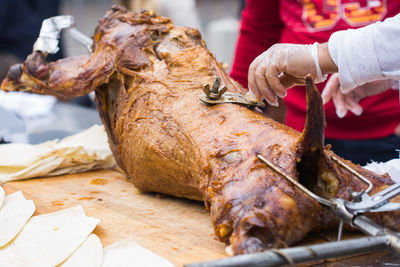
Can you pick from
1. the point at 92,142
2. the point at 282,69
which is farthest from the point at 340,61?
the point at 92,142

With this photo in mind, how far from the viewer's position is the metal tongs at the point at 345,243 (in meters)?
1.09

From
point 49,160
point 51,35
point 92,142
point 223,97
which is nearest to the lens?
point 223,97

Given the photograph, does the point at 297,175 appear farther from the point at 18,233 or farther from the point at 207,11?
the point at 207,11

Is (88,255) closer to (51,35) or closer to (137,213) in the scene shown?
(137,213)

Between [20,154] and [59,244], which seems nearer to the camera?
[59,244]

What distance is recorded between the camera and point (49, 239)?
1.60m

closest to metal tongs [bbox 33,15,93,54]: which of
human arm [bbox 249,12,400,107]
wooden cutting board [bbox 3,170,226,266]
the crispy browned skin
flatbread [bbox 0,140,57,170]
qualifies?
the crispy browned skin

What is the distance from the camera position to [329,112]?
2.77 metres

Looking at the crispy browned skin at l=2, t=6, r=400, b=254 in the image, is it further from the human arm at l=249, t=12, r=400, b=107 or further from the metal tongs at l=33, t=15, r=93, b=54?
the human arm at l=249, t=12, r=400, b=107

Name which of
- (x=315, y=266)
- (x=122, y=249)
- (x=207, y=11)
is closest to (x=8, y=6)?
(x=122, y=249)

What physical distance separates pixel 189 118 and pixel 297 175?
53 cm

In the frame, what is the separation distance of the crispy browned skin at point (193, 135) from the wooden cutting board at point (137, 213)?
8 cm

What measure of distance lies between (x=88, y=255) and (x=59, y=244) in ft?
0.42

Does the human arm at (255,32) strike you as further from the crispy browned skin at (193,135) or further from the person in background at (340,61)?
the person in background at (340,61)
